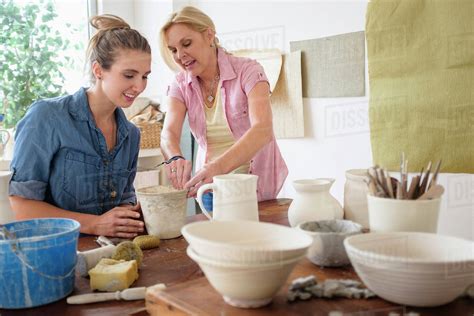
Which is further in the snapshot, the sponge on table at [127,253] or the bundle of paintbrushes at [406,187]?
the sponge on table at [127,253]

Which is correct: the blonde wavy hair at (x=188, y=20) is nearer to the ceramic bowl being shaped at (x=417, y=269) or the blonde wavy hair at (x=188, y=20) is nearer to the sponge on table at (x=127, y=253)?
the sponge on table at (x=127, y=253)

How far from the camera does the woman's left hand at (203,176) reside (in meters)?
1.39

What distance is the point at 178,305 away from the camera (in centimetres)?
74

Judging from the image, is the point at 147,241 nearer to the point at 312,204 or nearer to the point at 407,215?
the point at 312,204

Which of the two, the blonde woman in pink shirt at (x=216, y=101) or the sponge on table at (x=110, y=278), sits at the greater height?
the blonde woman in pink shirt at (x=216, y=101)

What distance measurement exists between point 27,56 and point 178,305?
285 centimetres

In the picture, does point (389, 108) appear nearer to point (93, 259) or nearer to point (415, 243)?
point (415, 243)

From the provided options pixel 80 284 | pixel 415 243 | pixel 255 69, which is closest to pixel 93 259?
pixel 80 284

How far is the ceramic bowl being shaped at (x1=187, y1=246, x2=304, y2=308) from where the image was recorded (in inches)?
26.7

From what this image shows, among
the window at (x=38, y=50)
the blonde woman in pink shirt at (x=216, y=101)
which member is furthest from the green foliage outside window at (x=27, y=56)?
the blonde woman in pink shirt at (x=216, y=101)

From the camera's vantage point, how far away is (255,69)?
1.82 m

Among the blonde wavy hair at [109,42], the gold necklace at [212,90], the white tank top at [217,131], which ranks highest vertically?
the blonde wavy hair at [109,42]

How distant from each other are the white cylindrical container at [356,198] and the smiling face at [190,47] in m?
0.87

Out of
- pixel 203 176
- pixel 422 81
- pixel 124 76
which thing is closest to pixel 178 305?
pixel 203 176
